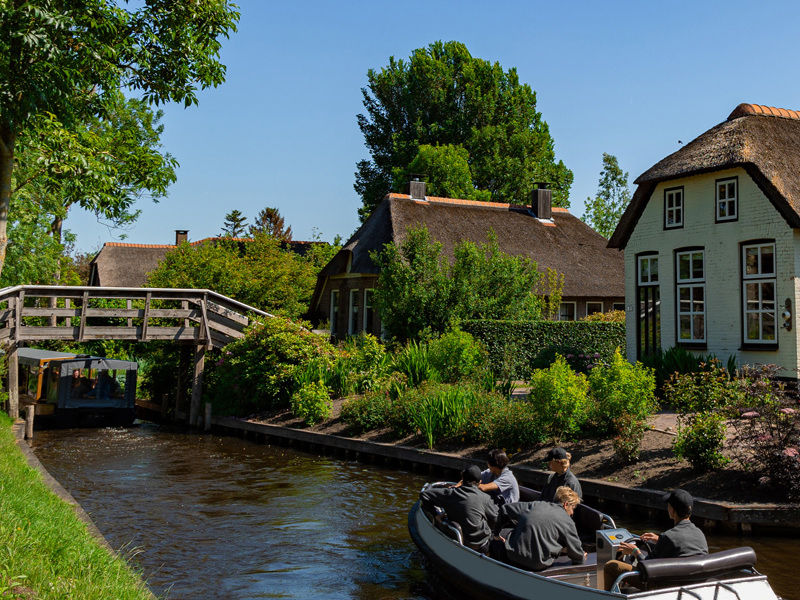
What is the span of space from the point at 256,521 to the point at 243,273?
57.4ft

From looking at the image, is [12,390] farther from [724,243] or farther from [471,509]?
[724,243]

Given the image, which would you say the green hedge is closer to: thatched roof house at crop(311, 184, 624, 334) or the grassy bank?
thatched roof house at crop(311, 184, 624, 334)

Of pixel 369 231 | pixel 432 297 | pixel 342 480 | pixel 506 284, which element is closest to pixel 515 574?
pixel 342 480

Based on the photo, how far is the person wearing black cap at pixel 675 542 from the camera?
7.07 meters

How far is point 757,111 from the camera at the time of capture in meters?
21.4

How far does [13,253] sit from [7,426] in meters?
13.2

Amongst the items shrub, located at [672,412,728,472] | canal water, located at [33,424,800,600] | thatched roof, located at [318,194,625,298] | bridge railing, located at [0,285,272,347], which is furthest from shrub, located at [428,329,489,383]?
thatched roof, located at [318,194,625,298]

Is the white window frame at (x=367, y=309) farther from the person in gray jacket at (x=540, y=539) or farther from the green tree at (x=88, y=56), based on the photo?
the person in gray jacket at (x=540, y=539)

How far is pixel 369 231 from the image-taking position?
33156 millimetres

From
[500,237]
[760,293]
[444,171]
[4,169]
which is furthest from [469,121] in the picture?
[4,169]

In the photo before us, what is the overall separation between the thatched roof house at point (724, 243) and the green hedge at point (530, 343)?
8.28ft

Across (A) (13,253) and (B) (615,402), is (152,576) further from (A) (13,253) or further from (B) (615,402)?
(A) (13,253)

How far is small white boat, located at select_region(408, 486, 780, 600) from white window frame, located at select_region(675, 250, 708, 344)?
41.3ft

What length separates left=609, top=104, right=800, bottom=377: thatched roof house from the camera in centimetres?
1855
